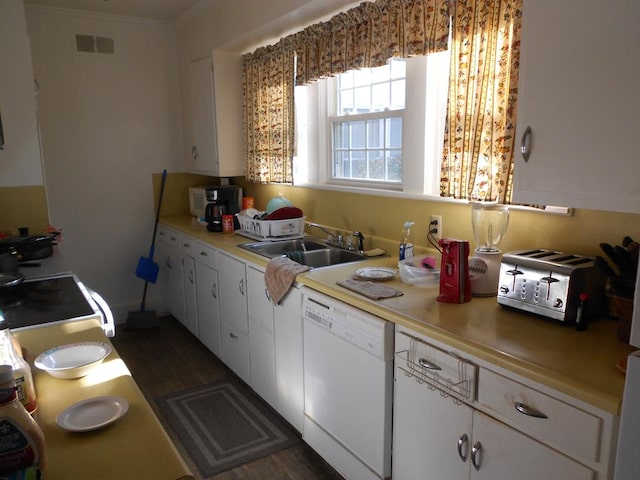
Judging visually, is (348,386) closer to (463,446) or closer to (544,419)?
(463,446)

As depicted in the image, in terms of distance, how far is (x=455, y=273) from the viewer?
184 cm

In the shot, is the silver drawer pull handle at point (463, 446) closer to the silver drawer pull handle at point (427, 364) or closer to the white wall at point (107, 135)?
the silver drawer pull handle at point (427, 364)

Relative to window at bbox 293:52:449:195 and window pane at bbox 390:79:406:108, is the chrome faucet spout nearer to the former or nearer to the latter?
window at bbox 293:52:449:195

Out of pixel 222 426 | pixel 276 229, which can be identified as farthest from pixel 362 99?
pixel 222 426

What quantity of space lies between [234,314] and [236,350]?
244mm

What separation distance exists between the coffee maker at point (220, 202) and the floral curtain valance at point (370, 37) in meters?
1.14

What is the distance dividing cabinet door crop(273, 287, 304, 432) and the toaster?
3.35ft

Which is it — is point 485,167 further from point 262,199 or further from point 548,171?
point 262,199

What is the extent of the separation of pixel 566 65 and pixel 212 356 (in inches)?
120

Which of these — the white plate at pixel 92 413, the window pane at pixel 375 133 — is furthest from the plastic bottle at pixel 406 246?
the white plate at pixel 92 413

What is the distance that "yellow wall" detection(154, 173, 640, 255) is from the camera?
1804mm

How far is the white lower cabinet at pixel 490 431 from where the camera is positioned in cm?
123

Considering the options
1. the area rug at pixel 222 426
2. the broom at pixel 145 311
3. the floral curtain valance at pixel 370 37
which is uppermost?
the floral curtain valance at pixel 370 37

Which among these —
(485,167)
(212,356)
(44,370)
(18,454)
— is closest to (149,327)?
(212,356)
